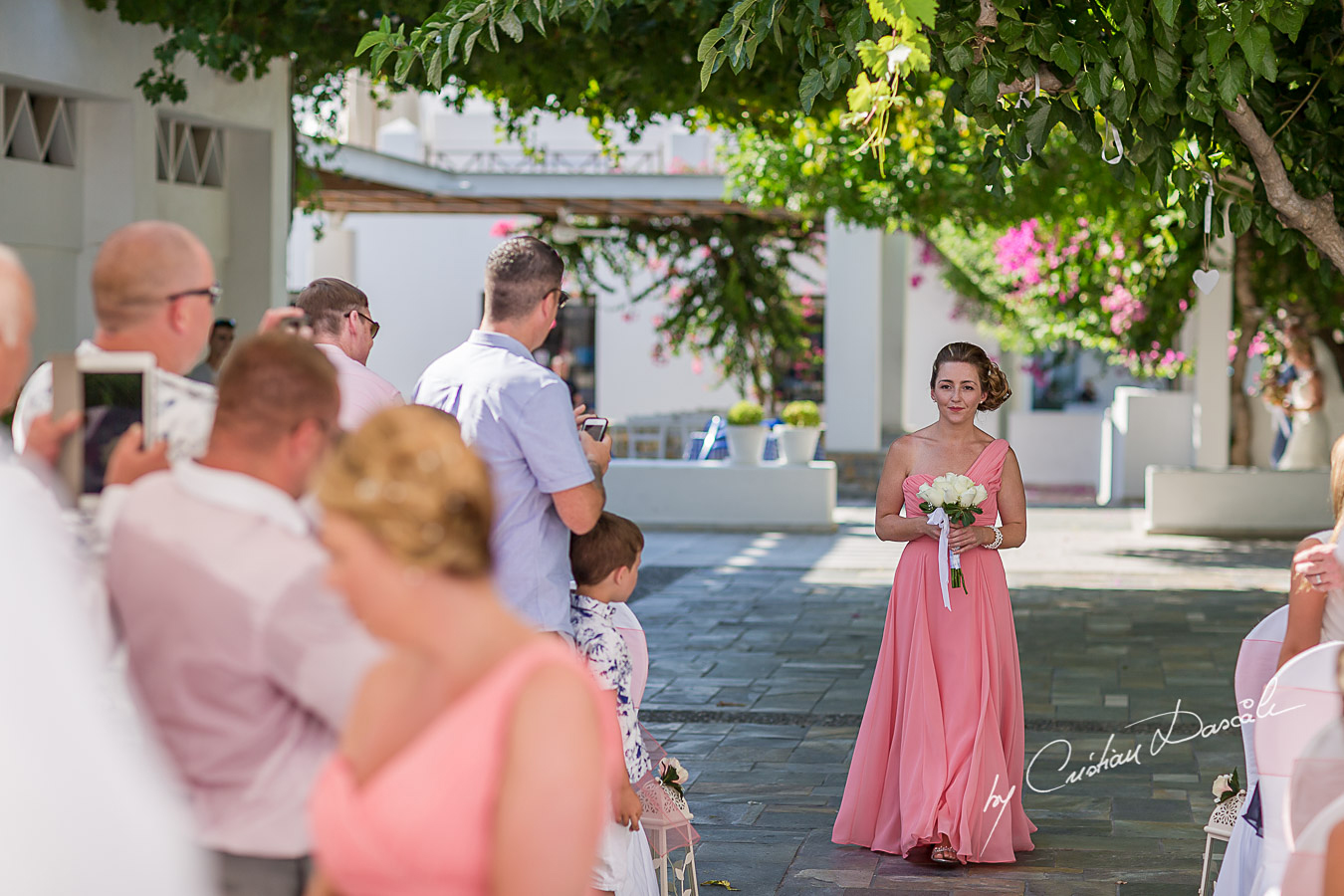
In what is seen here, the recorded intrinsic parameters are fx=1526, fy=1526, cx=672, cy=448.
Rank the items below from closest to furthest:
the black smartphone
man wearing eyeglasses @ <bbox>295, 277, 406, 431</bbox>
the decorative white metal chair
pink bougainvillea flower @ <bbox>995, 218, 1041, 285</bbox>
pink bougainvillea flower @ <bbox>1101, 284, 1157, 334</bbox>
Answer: the black smartphone, man wearing eyeglasses @ <bbox>295, 277, 406, 431</bbox>, the decorative white metal chair, pink bougainvillea flower @ <bbox>1101, 284, 1157, 334</bbox>, pink bougainvillea flower @ <bbox>995, 218, 1041, 285</bbox>

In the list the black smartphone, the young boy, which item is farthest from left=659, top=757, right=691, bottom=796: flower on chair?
the black smartphone

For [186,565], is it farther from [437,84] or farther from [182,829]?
[437,84]

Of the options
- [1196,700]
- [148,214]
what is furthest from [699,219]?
[1196,700]

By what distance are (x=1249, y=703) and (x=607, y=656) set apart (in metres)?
1.56

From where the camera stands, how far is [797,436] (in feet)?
48.3

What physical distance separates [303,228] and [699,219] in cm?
793

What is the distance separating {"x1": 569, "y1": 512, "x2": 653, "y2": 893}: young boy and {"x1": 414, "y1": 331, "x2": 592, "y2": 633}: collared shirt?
119 mm

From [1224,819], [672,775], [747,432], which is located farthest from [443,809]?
[747,432]

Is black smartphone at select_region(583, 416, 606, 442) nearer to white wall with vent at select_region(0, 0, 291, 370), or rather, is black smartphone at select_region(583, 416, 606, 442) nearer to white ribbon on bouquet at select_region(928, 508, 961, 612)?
white ribbon on bouquet at select_region(928, 508, 961, 612)

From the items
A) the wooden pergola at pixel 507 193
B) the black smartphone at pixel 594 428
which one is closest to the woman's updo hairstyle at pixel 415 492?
the black smartphone at pixel 594 428

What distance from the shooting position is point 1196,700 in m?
7.30

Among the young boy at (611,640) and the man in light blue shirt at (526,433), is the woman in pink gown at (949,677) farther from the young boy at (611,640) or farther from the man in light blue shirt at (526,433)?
the man in light blue shirt at (526,433)

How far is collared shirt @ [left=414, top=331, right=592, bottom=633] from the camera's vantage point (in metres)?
3.53

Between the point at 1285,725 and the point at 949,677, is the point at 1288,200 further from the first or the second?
the point at 1285,725
